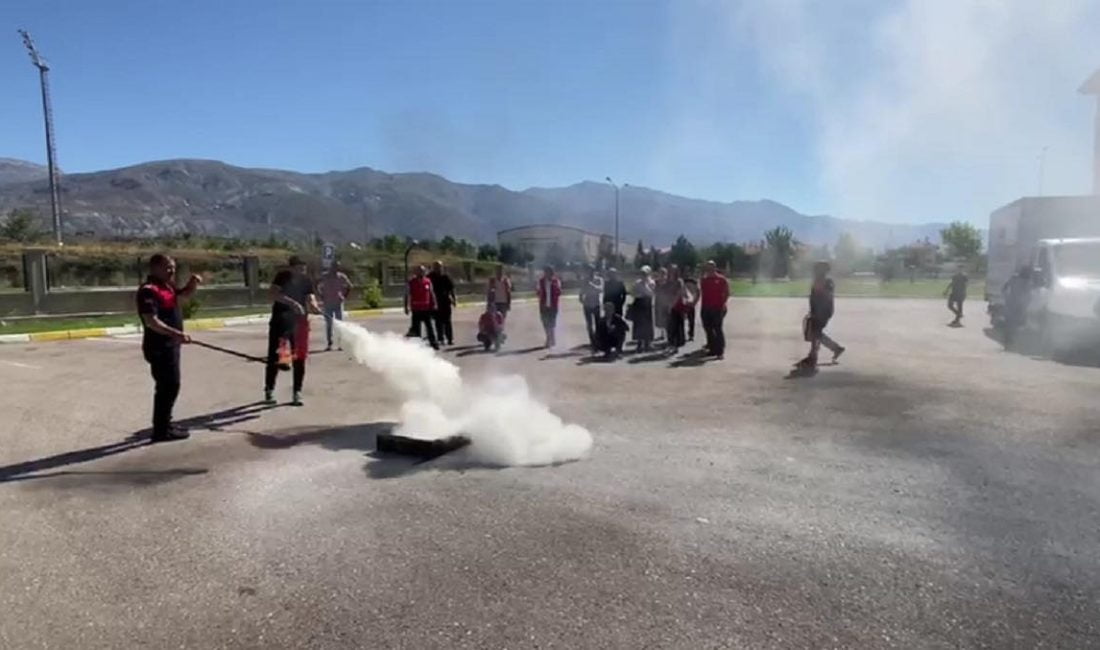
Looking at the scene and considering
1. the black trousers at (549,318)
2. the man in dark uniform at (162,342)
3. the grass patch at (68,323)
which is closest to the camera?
the man in dark uniform at (162,342)

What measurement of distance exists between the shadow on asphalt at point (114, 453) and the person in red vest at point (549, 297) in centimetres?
695

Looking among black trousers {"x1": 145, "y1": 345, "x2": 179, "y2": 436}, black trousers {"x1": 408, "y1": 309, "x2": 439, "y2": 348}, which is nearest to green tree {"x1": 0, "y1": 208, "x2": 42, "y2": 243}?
black trousers {"x1": 408, "y1": 309, "x2": 439, "y2": 348}

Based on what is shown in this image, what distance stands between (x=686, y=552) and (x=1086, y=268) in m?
12.9

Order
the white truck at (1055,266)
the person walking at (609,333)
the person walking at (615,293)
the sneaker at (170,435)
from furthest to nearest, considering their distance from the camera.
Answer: the person walking at (615,293)
the person walking at (609,333)
the white truck at (1055,266)
the sneaker at (170,435)

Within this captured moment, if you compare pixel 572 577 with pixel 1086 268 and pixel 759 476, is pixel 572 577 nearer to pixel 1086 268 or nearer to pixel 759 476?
pixel 759 476

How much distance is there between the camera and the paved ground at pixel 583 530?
10.9ft

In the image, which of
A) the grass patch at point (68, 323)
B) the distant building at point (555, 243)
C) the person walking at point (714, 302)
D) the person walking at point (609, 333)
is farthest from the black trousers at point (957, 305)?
the grass patch at point (68, 323)

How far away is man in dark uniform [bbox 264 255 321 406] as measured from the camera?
8172mm

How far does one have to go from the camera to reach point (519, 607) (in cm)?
346

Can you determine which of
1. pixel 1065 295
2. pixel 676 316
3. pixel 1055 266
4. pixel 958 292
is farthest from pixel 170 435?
pixel 958 292

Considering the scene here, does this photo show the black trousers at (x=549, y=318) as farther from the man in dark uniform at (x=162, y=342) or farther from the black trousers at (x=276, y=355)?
the man in dark uniform at (x=162, y=342)

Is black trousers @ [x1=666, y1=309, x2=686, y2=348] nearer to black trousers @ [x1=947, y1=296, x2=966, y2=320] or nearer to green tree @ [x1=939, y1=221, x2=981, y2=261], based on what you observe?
black trousers @ [x1=947, y1=296, x2=966, y2=320]

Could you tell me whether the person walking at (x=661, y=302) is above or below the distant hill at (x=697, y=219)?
below

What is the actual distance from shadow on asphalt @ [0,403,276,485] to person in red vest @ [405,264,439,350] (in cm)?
548
